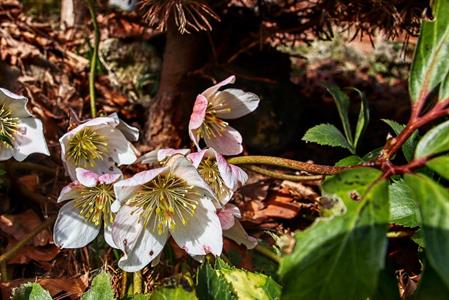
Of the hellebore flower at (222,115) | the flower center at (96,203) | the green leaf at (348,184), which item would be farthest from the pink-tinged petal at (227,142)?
the green leaf at (348,184)

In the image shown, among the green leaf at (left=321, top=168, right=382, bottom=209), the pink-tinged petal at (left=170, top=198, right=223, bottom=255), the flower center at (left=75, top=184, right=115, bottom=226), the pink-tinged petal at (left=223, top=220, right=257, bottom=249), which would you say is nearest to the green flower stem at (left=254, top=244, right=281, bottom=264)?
the pink-tinged petal at (left=223, top=220, right=257, bottom=249)

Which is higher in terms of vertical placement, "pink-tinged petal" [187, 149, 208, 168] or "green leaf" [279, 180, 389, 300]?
"green leaf" [279, 180, 389, 300]

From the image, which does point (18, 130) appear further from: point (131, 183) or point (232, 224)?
point (232, 224)

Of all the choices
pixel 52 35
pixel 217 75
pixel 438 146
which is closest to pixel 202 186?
pixel 438 146

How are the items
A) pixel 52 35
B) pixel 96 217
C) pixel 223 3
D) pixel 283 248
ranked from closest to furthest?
pixel 283 248 < pixel 96 217 < pixel 223 3 < pixel 52 35

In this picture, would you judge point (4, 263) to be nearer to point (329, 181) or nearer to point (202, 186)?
point (202, 186)

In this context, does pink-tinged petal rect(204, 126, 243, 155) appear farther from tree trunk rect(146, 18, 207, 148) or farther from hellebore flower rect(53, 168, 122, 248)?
tree trunk rect(146, 18, 207, 148)

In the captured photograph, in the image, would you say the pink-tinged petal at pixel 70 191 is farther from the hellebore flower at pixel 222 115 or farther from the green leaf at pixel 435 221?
the green leaf at pixel 435 221
